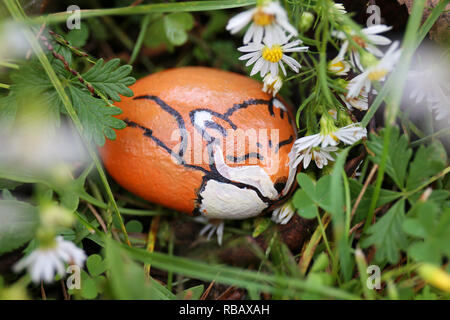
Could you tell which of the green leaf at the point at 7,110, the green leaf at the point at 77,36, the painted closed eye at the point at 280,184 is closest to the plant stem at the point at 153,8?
the green leaf at the point at 77,36

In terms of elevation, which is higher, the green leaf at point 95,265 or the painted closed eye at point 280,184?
the painted closed eye at point 280,184

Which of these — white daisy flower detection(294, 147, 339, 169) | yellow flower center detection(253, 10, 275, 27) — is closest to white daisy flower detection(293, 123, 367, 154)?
white daisy flower detection(294, 147, 339, 169)

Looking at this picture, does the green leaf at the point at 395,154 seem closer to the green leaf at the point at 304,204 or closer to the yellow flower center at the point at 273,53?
the green leaf at the point at 304,204

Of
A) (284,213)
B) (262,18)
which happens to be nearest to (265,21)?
(262,18)

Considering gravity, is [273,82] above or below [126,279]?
above

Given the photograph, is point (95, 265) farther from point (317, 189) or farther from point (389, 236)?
point (389, 236)

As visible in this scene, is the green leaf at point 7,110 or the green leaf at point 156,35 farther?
the green leaf at point 156,35

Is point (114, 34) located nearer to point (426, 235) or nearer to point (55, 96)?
point (55, 96)
